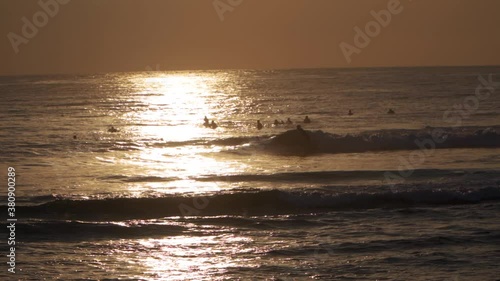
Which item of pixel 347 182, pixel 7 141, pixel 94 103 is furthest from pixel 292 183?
pixel 94 103

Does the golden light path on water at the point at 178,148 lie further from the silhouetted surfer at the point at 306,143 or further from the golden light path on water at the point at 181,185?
the silhouetted surfer at the point at 306,143

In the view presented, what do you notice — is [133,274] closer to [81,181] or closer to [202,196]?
[202,196]

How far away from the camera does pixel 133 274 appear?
1717 centimetres

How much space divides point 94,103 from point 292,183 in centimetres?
5487

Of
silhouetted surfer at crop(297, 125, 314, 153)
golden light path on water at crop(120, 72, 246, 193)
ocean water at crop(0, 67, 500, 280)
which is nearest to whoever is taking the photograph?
ocean water at crop(0, 67, 500, 280)

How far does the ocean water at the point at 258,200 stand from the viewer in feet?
58.6

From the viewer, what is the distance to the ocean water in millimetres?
17859

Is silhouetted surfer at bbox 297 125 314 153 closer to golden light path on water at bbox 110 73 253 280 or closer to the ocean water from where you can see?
the ocean water

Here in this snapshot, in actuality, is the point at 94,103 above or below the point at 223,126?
above

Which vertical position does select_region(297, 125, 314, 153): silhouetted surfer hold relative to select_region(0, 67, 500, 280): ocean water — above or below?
above

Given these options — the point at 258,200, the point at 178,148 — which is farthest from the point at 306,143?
the point at 258,200

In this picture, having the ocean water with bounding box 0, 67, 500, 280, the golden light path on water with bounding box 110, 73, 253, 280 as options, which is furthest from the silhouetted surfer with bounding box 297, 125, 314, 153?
the golden light path on water with bounding box 110, 73, 253, 280

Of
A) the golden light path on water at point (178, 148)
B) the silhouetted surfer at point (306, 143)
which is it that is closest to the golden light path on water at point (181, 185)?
the golden light path on water at point (178, 148)

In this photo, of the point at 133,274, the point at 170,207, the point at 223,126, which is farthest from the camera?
the point at 223,126
